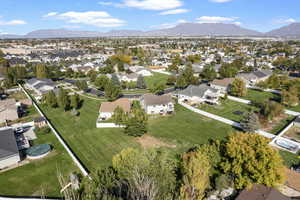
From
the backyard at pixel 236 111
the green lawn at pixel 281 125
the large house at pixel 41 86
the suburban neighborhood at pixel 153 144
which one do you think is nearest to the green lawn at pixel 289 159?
the suburban neighborhood at pixel 153 144

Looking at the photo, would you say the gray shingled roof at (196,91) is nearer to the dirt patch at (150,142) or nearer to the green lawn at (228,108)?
the green lawn at (228,108)

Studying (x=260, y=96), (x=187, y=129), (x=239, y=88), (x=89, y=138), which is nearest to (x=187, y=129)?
(x=187, y=129)

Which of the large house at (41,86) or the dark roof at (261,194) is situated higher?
the large house at (41,86)

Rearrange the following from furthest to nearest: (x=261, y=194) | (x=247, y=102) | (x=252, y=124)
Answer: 1. (x=247, y=102)
2. (x=252, y=124)
3. (x=261, y=194)

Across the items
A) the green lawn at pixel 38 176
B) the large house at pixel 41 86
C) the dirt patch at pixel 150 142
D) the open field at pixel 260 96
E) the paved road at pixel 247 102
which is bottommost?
the green lawn at pixel 38 176

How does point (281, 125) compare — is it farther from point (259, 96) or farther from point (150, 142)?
point (150, 142)

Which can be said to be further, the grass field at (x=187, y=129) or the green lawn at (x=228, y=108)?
the green lawn at (x=228, y=108)

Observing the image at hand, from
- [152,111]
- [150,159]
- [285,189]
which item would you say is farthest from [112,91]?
[285,189]
